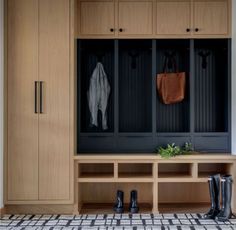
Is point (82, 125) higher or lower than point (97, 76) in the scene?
lower

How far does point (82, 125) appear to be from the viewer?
540 centimetres

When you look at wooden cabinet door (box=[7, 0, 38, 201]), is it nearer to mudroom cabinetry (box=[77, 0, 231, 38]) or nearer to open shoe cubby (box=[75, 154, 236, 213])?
mudroom cabinetry (box=[77, 0, 231, 38])

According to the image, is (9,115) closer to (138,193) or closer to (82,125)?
(82,125)

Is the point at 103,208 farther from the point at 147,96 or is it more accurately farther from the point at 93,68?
the point at 93,68

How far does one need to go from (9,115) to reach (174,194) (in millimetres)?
2229

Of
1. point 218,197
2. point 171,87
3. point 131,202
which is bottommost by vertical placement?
point 131,202

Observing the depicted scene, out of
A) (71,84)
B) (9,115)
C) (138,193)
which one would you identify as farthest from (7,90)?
(138,193)

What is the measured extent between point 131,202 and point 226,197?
1.08 metres

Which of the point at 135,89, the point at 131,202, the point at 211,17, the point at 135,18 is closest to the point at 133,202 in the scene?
the point at 131,202

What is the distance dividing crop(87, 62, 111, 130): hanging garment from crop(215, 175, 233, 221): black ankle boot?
1.62 metres

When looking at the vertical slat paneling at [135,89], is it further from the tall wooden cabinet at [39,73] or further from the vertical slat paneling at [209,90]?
the tall wooden cabinet at [39,73]

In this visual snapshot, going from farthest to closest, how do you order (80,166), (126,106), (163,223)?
(126,106) < (80,166) < (163,223)

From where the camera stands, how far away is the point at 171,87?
530cm

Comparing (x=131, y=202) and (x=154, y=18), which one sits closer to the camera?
(x=131, y=202)
